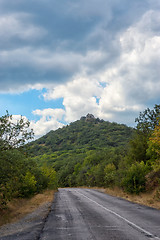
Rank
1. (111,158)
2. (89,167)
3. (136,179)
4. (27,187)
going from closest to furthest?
(27,187), (136,179), (111,158), (89,167)

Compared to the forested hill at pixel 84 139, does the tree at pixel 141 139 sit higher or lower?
lower

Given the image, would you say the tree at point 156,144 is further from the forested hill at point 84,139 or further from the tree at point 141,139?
the forested hill at point 84,139

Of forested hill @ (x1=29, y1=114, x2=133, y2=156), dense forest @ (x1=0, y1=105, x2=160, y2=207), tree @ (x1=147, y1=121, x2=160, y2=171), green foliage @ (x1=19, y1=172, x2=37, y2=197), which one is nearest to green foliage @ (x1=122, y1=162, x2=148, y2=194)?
dense forest @ (x1=0, y1=105, x2=160, y2=207)

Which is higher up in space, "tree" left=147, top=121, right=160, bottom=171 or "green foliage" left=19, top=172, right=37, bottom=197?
"tree" left=147, top=121, right=160, bottom=171

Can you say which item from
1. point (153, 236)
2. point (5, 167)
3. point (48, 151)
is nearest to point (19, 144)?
point (5, 167)

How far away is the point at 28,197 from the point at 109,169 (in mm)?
25892

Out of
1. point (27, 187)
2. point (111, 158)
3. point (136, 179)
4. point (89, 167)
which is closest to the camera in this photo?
point (27, 187)

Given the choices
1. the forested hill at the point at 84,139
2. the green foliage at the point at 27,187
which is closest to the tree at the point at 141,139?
the green foliage at the point at 27,187

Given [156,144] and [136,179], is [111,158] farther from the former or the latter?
[156,144]

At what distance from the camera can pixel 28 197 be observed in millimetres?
23516

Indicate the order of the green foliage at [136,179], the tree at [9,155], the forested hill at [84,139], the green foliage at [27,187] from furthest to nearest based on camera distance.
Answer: the forested hill at [84,139] → the green foliage at [136,179] → the green foliage at [27,187] → the tree at [9,155]

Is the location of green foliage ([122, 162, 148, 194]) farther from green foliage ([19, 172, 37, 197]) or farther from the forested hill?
the forested hill

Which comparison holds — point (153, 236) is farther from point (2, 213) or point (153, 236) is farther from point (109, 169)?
point (109, 169)

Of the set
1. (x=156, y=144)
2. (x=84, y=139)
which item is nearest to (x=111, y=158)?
(x=156, y=144)
